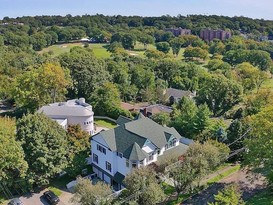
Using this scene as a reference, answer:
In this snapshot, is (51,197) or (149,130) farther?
(149,130)

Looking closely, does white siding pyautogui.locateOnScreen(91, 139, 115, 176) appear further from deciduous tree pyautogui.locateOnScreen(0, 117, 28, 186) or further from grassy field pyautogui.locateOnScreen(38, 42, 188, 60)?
grassy field pyautogui.locateOnScreen(38, 42, 188, 60)

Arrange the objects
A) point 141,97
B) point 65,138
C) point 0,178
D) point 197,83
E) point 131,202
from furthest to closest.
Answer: point 197,83
point 141,97
point 65,138
point 0,178
point 131,202

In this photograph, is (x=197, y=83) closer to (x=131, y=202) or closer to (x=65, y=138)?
(x=65, y=138)

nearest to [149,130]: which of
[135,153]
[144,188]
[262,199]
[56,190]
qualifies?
[135,153]

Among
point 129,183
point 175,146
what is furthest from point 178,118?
point 129,183

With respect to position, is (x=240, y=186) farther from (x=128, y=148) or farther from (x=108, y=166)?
(x=108, y=166)

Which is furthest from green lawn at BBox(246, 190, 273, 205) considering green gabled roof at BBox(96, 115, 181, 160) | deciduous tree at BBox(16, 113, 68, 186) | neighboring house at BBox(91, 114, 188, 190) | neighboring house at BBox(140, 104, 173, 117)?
neighboring house at BBox(140, 104, 173, 117)
